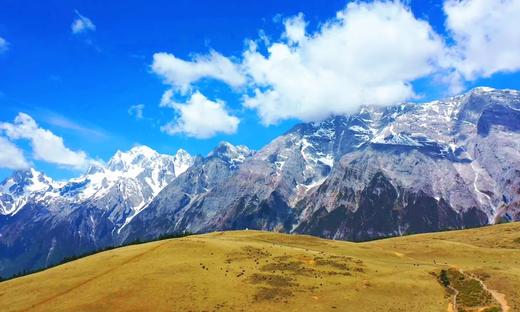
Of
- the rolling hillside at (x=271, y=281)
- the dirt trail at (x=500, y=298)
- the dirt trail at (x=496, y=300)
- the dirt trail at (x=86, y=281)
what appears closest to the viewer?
the dirt trail at (x=500, y=298)

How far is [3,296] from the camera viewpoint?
9319 cm

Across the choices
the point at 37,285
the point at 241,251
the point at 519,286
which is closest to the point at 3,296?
the point at 37,285

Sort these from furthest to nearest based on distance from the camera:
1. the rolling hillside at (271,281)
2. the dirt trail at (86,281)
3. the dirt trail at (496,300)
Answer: the dirt trail at (86,281) < the rolling hillside at (271,281) < the dirt trail at (496,300)

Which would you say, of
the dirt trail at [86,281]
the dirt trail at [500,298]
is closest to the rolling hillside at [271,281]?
the dirt trail at [500,298]

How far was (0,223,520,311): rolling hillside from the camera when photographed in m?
Result: 76.2

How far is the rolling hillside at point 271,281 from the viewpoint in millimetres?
76250

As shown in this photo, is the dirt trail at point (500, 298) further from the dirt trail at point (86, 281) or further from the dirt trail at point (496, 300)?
the dirt trail at point (86, 281)

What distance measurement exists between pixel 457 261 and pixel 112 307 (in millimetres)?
76140

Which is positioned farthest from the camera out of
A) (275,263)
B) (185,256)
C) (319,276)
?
(185,256)

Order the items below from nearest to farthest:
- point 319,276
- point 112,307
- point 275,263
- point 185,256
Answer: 1. point 112,307
2. point 319,276
3. point 275,263
4. point 185,256

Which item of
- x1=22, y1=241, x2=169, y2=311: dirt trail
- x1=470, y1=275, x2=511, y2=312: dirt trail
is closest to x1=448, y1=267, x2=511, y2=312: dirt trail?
x1=470, y1=275, x2=511, y2=312: dirt trail

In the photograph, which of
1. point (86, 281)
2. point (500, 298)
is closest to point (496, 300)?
point (500, 298)

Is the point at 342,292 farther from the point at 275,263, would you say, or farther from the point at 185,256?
the point at 185,256

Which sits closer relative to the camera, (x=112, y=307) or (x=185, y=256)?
(x=112, y=307)
